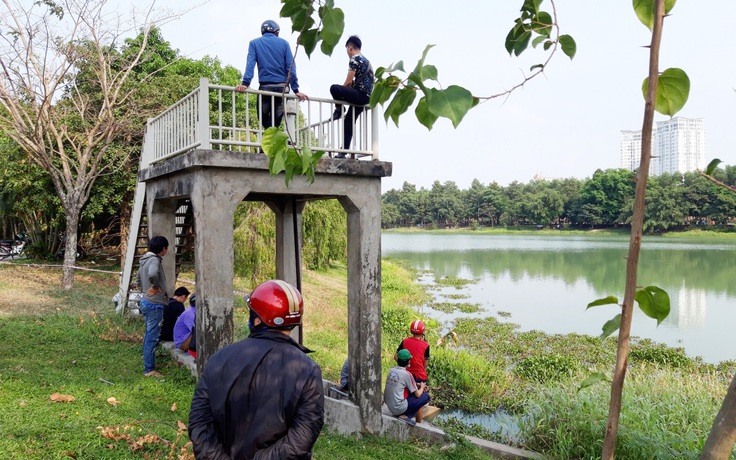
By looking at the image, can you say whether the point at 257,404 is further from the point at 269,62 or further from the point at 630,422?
the point at 630,422

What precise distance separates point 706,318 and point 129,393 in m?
16.8

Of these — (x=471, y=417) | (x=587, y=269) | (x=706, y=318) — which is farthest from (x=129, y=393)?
(x=587, y=269)

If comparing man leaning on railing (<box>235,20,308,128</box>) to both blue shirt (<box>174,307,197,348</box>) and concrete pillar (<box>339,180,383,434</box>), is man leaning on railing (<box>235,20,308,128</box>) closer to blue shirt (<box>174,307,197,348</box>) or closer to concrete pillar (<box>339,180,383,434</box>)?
concrete pillar (<box>339,180,383,434</box>)

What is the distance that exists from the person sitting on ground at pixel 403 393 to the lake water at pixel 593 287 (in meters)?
4.65

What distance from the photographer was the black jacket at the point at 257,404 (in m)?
2.24

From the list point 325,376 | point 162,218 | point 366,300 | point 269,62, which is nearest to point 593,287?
point 325,376

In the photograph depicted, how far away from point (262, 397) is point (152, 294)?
4.53 m

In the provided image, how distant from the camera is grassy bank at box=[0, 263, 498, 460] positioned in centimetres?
414

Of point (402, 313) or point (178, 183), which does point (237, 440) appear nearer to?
point (178, 183)

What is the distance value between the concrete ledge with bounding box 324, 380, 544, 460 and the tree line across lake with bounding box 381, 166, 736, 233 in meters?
28.0

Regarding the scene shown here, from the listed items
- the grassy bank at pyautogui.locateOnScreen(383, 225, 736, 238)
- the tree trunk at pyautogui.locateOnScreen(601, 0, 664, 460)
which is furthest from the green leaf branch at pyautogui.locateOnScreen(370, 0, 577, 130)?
the grassy bank at pyautogui.locateOnScreen(383, 225, 736, 238)

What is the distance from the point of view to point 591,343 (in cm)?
1364

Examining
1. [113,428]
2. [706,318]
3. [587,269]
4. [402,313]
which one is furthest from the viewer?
[587,269]

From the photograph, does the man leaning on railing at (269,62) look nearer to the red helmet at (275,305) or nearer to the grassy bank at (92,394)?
the grassy bank at (92,394)
